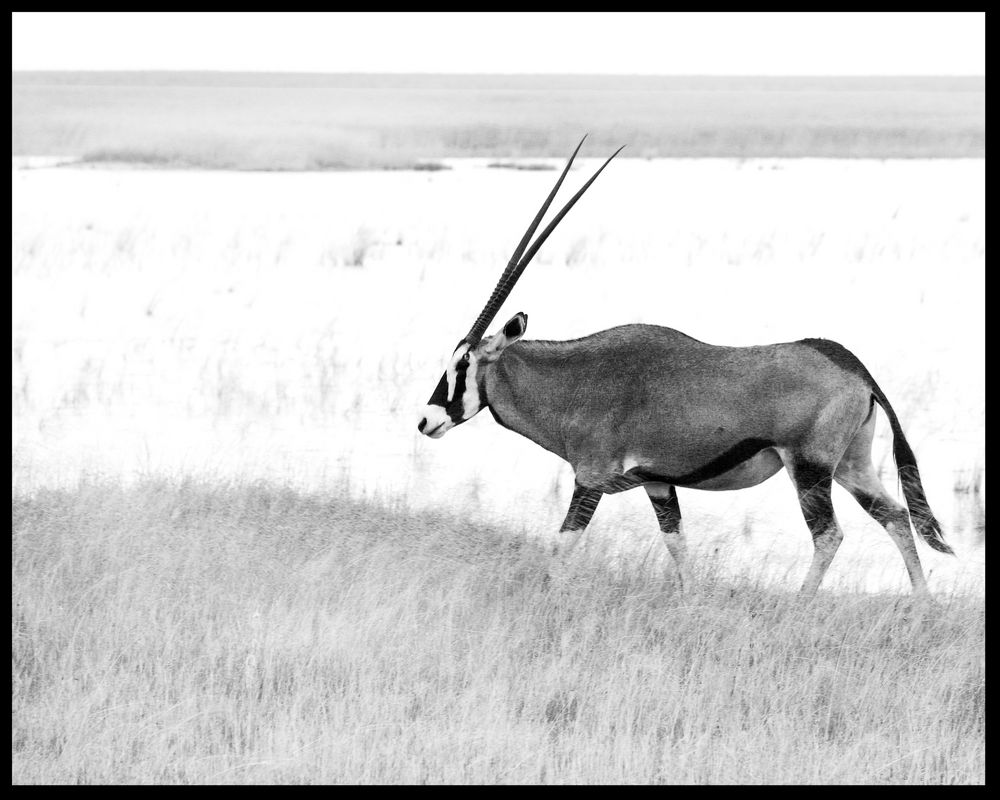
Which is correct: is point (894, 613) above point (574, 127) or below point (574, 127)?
below

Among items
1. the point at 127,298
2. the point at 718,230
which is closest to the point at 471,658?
the point at 127,298

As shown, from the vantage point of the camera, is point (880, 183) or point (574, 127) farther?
point (574, 127)

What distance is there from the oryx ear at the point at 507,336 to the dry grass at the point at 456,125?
2657cm

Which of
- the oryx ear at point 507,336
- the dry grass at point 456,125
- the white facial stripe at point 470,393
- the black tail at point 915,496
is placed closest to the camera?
the oryx ear at point 507,336

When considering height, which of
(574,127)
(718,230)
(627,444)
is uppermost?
(574,127)

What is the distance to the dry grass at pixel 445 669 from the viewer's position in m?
5.53

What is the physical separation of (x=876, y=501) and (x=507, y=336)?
6.31 feet

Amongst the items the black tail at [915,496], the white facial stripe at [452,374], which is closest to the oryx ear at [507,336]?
the white facial stripe at [452,374]

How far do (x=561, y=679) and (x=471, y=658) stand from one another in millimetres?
390

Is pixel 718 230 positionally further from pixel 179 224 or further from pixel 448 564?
pixel 448 564

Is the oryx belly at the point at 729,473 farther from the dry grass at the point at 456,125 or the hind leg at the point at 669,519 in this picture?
the dry grass at the point at 456,125

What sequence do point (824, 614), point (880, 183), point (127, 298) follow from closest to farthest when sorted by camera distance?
point (824, 614) → point (127, 298) → point (880, 183)

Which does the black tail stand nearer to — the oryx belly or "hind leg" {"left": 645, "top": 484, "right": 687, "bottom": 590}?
the oryx belly

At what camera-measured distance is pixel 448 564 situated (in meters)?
7.27
